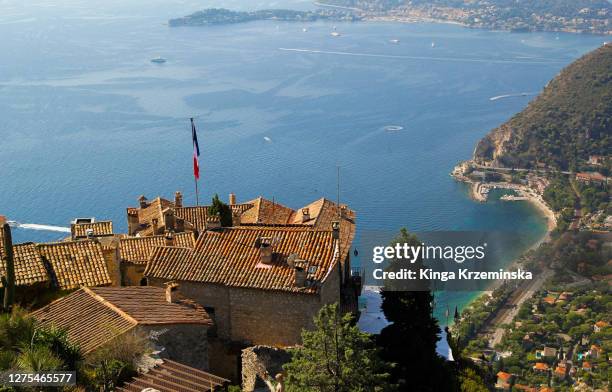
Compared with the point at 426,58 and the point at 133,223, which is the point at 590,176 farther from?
the point at 133,223

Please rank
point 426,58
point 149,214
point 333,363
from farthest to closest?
point 426,58 → point 149,214 → point 333,363

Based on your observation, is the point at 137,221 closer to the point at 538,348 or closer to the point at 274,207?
the point at 274,207

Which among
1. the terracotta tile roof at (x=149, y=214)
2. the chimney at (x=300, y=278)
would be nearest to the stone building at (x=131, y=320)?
the chimney at (x=300, y=278)

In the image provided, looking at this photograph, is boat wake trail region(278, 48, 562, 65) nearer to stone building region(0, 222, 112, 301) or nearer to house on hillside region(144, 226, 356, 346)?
house on hillside region(144, 226, 356, 346)

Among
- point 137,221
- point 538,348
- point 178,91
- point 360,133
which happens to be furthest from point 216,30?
point 137,221

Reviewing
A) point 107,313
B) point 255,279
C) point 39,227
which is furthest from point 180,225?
point 39,227

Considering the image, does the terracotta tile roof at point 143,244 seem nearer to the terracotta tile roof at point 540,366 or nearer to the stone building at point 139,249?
the stone building at point 139,249
